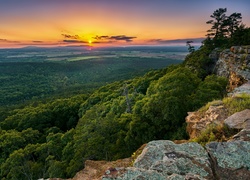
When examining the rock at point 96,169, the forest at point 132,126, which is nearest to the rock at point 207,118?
the rock at point 96,169

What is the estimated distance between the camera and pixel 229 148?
756 cm

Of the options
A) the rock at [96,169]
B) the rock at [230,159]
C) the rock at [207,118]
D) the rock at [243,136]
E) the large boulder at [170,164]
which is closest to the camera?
the large boulder at [170,164]

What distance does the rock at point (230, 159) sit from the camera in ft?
21.5

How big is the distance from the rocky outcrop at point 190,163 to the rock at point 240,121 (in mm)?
1652

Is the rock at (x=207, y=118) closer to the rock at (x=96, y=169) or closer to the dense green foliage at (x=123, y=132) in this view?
the rock at (x=96, y=169)

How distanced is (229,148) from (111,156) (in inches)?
842

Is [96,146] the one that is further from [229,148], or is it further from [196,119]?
[229,148]

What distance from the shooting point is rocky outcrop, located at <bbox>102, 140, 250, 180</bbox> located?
20.6 feet

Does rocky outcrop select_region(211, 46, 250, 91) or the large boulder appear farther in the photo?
rocky outcrop select_region(211, 46, 250, 91)

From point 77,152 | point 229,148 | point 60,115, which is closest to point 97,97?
point 60,115

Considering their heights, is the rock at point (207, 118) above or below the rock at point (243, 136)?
below

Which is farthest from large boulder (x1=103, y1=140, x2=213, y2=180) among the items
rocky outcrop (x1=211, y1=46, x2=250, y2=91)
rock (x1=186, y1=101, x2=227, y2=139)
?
rocky outcrop (x1=211, y1=46, x2=250, y2=91)

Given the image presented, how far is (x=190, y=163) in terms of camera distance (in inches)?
269

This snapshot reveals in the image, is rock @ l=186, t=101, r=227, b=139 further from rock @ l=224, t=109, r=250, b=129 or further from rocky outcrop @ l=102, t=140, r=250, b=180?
rocky outcrop @ l=102, t=140, r=250, b=180
